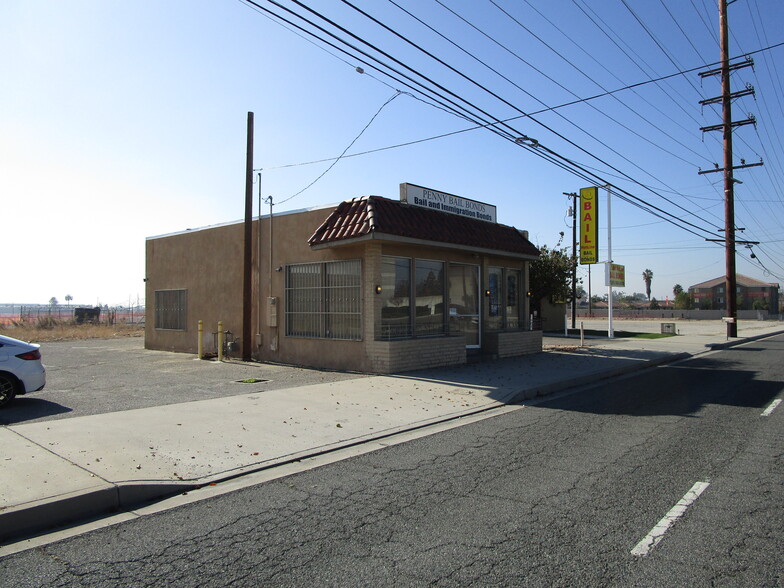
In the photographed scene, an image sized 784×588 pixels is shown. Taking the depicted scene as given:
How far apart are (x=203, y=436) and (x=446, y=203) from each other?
10.4m

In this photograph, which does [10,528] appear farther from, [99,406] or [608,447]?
[608,447]

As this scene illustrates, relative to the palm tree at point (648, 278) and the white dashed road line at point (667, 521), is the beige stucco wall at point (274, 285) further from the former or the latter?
the palm tree at point (648, 278)

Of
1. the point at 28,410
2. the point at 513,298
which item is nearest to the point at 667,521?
the point at 28,410

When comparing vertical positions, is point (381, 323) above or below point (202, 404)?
above

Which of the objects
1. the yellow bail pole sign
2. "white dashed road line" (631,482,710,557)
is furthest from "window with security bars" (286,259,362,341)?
the yellow bail pole sign

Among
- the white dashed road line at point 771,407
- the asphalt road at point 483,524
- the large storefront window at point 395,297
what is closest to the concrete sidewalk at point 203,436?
→ the asphalt road at point 483,524

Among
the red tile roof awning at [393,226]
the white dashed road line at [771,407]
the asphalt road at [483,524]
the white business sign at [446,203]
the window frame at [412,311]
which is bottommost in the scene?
the asphalt road at [483,524]

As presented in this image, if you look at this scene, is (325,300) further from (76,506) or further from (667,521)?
(667,521)

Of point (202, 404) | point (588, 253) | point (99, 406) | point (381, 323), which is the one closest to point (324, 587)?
point (202, 404)

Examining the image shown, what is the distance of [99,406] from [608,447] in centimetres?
787

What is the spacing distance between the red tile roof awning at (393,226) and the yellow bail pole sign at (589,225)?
30.8ft

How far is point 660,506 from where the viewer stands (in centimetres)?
468

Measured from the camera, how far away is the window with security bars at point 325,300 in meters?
13.8

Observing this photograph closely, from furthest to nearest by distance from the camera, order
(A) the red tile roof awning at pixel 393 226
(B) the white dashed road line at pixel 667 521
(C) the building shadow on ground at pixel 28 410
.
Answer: (A) the red tile roof awning at pixel 393 226
(C) the building shadow on ground at pixel 28 410
(B) the white dashed road line at pixel 667 521
